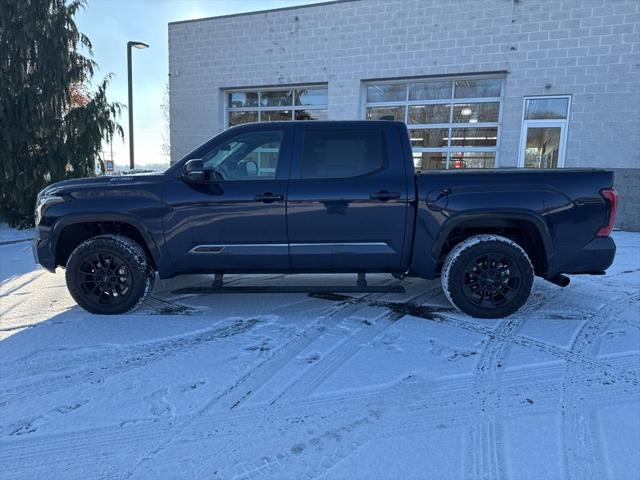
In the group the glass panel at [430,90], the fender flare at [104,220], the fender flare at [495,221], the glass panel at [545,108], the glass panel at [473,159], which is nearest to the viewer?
the fender flare at [495,221]

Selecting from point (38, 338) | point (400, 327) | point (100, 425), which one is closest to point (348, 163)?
point (400, 327)

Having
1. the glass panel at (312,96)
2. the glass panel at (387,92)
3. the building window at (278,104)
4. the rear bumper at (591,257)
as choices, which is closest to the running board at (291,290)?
the rear bumper at (591,257)

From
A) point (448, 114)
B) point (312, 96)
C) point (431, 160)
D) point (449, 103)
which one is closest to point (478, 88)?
point (449, 103)

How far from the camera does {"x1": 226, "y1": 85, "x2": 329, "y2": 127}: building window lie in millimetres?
12875

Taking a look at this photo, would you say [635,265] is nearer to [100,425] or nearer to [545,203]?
[545,203]

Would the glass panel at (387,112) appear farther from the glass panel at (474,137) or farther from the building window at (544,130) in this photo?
Answer: the building window at (544,130)

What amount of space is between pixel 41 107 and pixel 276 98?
6.43 m

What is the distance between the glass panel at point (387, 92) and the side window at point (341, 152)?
8.43 meters

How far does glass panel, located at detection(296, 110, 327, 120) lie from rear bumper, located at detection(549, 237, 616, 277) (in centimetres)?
967

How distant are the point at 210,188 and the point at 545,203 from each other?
126 inches

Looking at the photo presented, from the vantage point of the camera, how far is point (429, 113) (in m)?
11.8

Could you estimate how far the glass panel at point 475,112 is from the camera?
439 inches

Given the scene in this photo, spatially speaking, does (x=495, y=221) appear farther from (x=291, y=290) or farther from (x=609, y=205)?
(x=291, y=290)

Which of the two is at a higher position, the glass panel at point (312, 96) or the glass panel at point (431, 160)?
the glass panel at point (312, 96)
